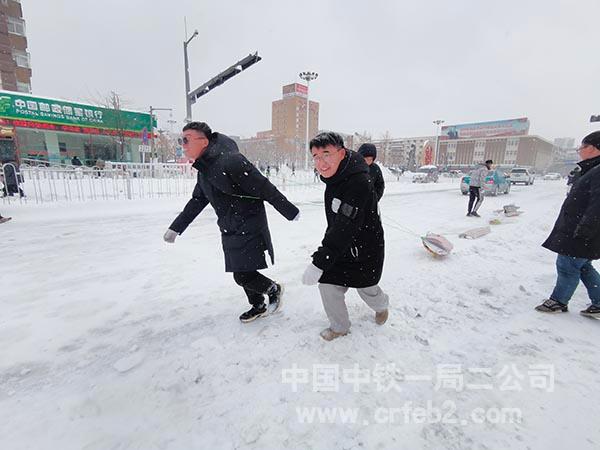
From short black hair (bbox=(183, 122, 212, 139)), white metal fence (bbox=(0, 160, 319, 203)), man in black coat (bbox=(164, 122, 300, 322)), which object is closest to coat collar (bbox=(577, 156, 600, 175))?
man in black coat (bbox=(164, 122, 300, 322))

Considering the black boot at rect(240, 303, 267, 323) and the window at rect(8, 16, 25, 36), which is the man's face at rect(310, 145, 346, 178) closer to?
the black boot at rect(240, 303, 267, 323)

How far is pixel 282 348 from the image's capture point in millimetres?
2408

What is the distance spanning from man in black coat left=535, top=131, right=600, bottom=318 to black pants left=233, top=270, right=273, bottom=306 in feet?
9.24

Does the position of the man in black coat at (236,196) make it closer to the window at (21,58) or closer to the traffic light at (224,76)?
the traffic light at (224,76)

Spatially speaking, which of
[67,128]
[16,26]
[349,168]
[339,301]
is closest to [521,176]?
[339,301]

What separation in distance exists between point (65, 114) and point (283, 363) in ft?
92.9

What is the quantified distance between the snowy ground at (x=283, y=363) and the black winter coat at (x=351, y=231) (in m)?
0.66

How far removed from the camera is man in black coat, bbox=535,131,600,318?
100 inches

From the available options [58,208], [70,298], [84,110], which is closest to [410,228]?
[70,298]

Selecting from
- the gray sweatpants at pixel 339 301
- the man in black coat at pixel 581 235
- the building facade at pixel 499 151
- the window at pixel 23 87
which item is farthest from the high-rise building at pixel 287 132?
the gray sweatpants at pixel 339 301

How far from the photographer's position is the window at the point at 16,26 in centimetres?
2648

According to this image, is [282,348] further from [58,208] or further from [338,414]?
[58,208]

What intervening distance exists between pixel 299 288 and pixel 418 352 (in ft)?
5.16

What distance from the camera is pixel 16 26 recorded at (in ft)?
88.3
